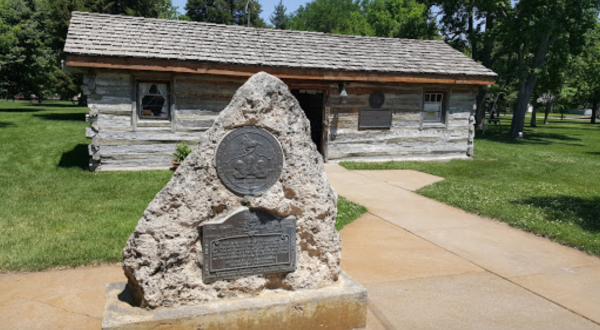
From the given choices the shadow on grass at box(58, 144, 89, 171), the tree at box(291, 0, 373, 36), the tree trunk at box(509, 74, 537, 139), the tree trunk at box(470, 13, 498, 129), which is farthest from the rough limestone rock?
the tree at box(291, 0, 373, 36)

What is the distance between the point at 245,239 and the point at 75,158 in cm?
1051

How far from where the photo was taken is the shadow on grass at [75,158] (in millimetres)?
11547

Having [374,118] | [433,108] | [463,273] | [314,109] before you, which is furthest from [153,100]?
[463,273]

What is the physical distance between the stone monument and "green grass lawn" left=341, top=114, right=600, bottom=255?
4.22 metres

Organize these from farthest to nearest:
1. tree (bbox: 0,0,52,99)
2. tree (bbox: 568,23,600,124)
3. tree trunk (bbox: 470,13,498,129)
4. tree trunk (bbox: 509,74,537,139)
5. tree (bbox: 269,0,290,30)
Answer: tree (bbox: 269,0,290,30), tree (bbox: 0,0,52,99), tree trunk (bbox: 470,13,498,129), tree (bbox: 568,23,600,124), tree trunk (bbox: 509,74,537,139)

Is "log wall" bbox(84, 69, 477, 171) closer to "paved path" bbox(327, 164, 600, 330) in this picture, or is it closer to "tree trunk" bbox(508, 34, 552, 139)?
"paved path" bbox(327, 164, 600, 330)

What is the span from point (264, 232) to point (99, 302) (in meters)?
1.76

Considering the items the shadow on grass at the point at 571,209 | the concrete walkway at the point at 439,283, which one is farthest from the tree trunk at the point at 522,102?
the concrete walkway at the point at 439,283

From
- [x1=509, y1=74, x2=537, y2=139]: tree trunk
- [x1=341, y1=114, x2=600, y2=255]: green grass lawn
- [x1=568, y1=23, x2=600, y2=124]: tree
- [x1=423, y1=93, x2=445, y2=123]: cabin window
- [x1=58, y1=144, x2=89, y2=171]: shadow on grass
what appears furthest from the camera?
[x1=568, y1=23, x2=600, y2=124]: tree

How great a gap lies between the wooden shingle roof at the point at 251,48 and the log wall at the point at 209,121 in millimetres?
607

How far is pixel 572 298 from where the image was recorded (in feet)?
14.9

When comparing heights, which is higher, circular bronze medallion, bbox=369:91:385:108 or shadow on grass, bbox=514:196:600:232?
circular bronze medallion, bbox=369:91:385:108

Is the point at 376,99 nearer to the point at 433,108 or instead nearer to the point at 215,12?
the point at 433,108

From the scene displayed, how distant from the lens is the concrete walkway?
4.01 meters
